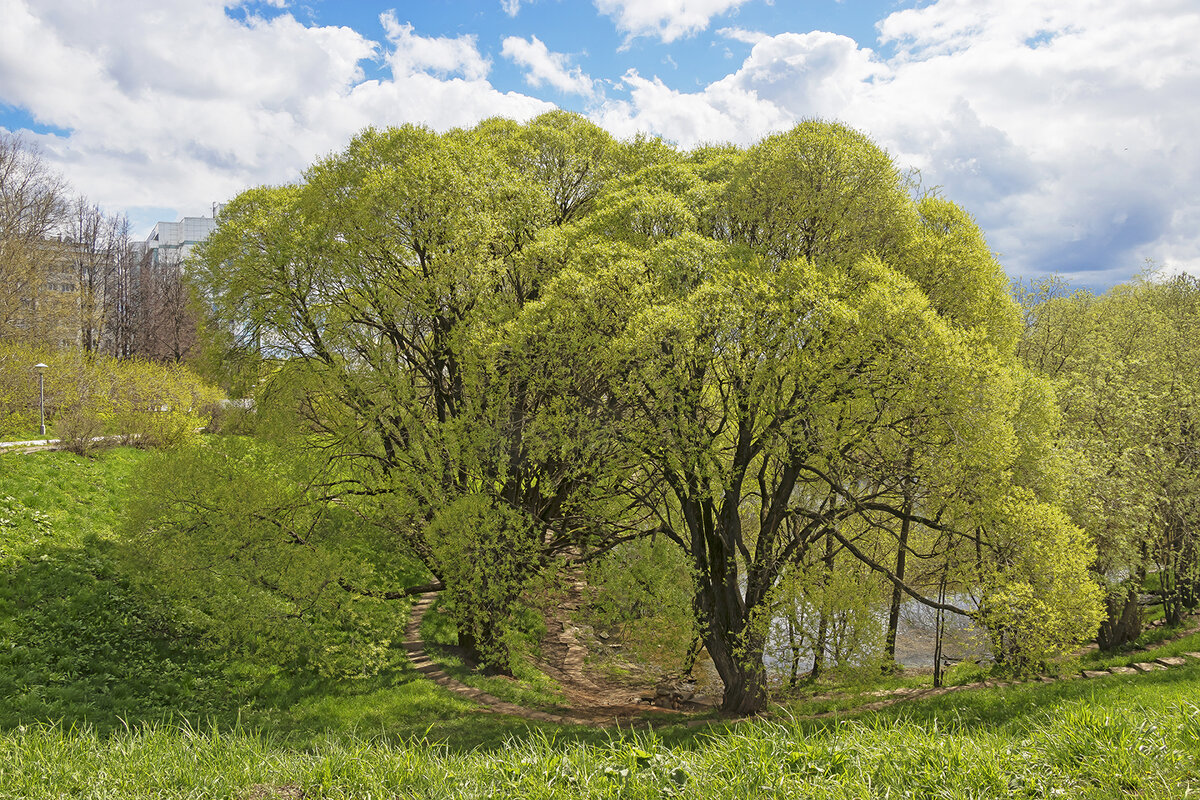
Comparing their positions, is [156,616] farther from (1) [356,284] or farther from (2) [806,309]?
(2) [806,309]

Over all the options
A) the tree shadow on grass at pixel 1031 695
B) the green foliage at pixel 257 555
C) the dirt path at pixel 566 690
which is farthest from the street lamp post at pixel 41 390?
the tree shadow on grass at pixel 1031 695

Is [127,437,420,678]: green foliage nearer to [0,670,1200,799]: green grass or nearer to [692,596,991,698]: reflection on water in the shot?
[0,670,1200,799]: green grass

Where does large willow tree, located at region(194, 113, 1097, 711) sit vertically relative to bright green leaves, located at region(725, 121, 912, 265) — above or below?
below

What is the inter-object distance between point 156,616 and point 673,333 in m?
14.0

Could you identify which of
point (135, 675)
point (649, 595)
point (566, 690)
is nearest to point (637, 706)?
point (566, 690)

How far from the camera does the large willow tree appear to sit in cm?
1242

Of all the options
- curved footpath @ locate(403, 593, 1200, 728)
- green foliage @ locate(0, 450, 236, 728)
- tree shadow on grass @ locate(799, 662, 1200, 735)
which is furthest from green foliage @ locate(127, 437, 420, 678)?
tree shadow on grass @ locate(799, 662, 1200, 735)

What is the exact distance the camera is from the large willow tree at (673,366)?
40.8 ft

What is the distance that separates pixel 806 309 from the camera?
41.3ft

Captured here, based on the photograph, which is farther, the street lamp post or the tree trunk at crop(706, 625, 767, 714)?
the street lamp post

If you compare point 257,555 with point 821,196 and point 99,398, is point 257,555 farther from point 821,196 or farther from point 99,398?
point 99,398

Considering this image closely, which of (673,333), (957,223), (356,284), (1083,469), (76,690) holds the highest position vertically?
(957,223)

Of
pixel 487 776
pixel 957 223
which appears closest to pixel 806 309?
pixel 957 223

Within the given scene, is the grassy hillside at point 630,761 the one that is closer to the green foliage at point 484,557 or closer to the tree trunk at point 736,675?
the tree trunk at point 736,675
